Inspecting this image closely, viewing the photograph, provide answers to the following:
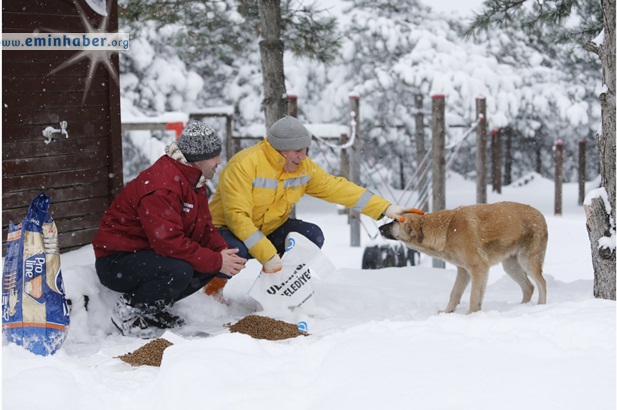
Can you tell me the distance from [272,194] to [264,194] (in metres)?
0.06

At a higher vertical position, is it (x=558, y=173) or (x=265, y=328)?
(x=558, y=173)

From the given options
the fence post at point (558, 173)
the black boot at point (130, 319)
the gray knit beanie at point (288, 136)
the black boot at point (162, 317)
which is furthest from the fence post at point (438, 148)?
the fence post at point (558, 173)

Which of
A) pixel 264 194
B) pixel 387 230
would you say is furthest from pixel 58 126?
pixel 387 230

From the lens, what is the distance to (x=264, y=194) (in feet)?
16.5

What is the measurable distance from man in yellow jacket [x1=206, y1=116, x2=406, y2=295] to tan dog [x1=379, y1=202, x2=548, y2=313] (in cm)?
22

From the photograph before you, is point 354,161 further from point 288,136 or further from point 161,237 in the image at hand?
point 161,237

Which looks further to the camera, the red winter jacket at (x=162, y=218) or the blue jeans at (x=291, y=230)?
the blue jeans at (x=291, y=230)

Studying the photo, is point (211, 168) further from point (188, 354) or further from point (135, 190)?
point (188, 354)

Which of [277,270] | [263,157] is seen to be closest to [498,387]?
[277,270]

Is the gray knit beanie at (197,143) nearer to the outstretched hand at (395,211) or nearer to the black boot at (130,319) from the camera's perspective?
the black boot at (130,319)

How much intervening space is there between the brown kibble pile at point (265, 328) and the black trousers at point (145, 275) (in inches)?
15.9

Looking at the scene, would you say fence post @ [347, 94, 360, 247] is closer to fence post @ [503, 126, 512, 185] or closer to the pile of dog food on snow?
the pile of dog food on snow

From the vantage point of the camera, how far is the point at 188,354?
11.4 ft

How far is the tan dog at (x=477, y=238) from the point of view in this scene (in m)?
5.00
